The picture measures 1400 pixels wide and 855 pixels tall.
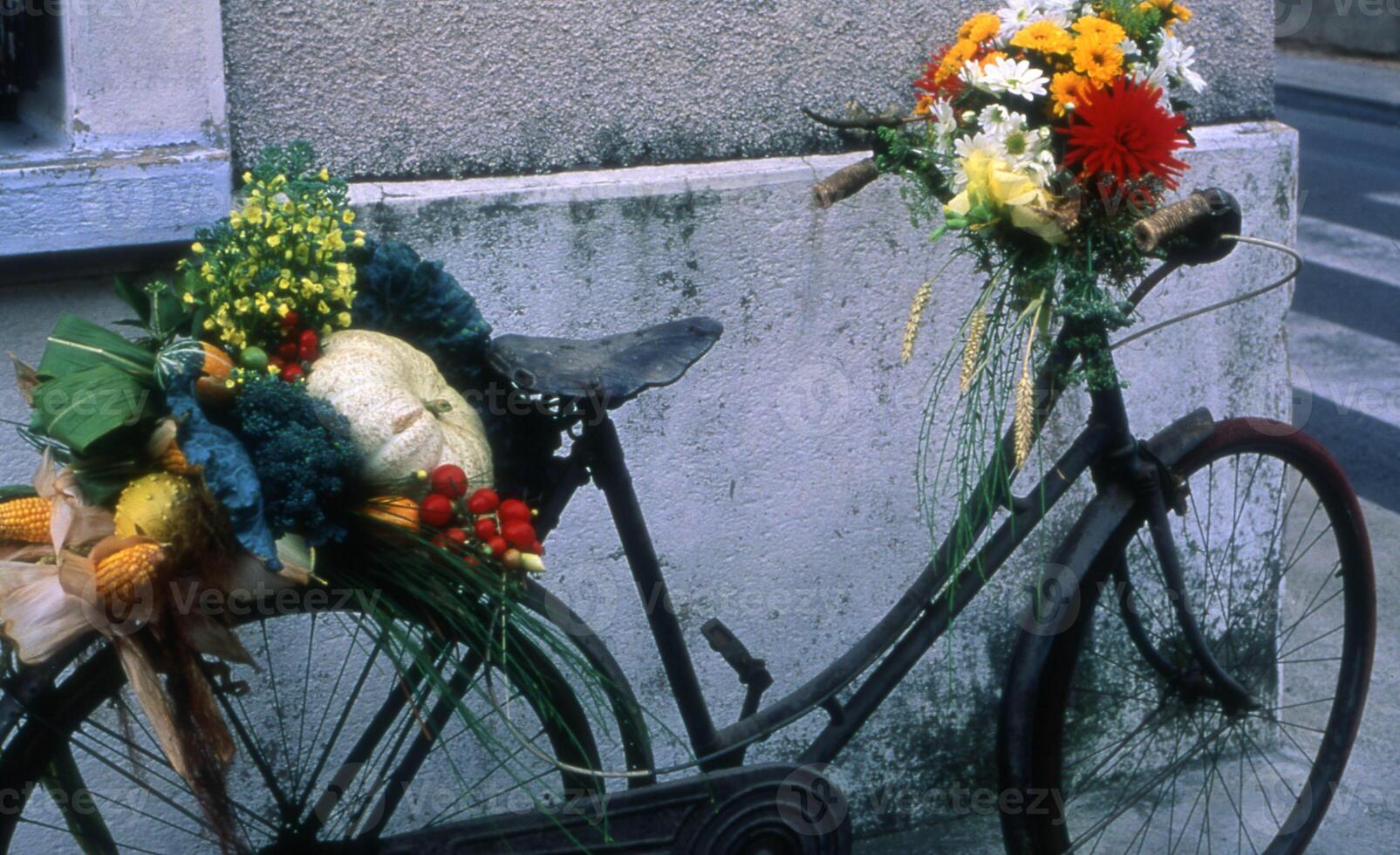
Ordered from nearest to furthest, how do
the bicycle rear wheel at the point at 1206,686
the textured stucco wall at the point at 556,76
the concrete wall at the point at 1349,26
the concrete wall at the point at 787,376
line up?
the bicycle rear wheel at the point at 1206,686, the textured stucco wall at the point at 556,76, the concrete wall at the point at 787,376, the concrete wall at the point at 1349,26

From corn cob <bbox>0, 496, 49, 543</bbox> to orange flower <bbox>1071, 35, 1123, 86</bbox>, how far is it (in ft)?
4.92

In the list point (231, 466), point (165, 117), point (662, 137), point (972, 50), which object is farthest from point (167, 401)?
point (662, 137)

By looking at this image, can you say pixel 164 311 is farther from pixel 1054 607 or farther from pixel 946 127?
pixel 1054 607

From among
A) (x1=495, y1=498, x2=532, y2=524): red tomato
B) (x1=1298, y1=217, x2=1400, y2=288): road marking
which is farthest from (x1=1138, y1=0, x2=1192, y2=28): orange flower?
(x1=1298, y1=217, x2=1400, y2=288): road marking

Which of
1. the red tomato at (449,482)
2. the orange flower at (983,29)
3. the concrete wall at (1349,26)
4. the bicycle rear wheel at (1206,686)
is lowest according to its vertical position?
the bicycle rear wheel at (1206,686)

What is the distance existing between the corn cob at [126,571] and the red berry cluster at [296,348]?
287 mm

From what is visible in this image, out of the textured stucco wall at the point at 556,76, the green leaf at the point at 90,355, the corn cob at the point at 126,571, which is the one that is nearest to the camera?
the corn cob at the point at 126,571

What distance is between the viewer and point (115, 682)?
188cm

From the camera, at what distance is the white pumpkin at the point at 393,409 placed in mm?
1725

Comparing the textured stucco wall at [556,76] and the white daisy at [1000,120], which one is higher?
the textured stucco wall at [556,76]

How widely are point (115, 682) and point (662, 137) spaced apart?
4.99ft

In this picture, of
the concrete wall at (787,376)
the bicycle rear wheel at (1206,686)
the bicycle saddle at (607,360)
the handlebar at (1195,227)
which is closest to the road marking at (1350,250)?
the bicycle rear wheel at (1206,686)

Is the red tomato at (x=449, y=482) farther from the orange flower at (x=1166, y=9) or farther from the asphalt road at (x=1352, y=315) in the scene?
the asphalt road at (x=1352, y=315)

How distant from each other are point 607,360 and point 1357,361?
5256 millimetres
